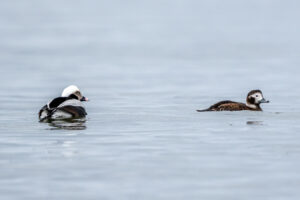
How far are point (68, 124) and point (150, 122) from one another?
1329 millimetres

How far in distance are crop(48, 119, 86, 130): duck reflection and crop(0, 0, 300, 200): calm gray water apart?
0.09 meters

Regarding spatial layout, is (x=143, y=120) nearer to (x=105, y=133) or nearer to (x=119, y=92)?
(x=105, y=133)

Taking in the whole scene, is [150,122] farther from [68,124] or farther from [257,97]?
[257,97]

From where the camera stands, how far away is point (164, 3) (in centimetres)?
10675

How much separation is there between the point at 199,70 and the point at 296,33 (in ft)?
82.5

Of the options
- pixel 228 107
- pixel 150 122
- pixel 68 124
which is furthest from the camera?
pixel 228 107

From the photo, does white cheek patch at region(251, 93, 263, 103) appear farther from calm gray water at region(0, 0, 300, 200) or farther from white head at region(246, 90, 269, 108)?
calm gray water at region(0, 0, 300, 200)

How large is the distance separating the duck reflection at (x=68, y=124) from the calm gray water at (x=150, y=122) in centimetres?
9

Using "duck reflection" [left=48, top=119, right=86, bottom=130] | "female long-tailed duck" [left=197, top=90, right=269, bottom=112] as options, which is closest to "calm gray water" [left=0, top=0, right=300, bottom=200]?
"duck reflection" [left=48, top=119, right=86, bottom=130]

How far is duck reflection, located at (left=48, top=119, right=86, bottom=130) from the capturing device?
14.1m

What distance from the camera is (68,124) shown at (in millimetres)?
14602

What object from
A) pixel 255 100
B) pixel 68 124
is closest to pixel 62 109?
pixel 68 124

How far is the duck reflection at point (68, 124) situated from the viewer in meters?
14.1

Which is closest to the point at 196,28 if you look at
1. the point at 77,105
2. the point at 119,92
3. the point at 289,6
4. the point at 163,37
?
the point at 163,37
